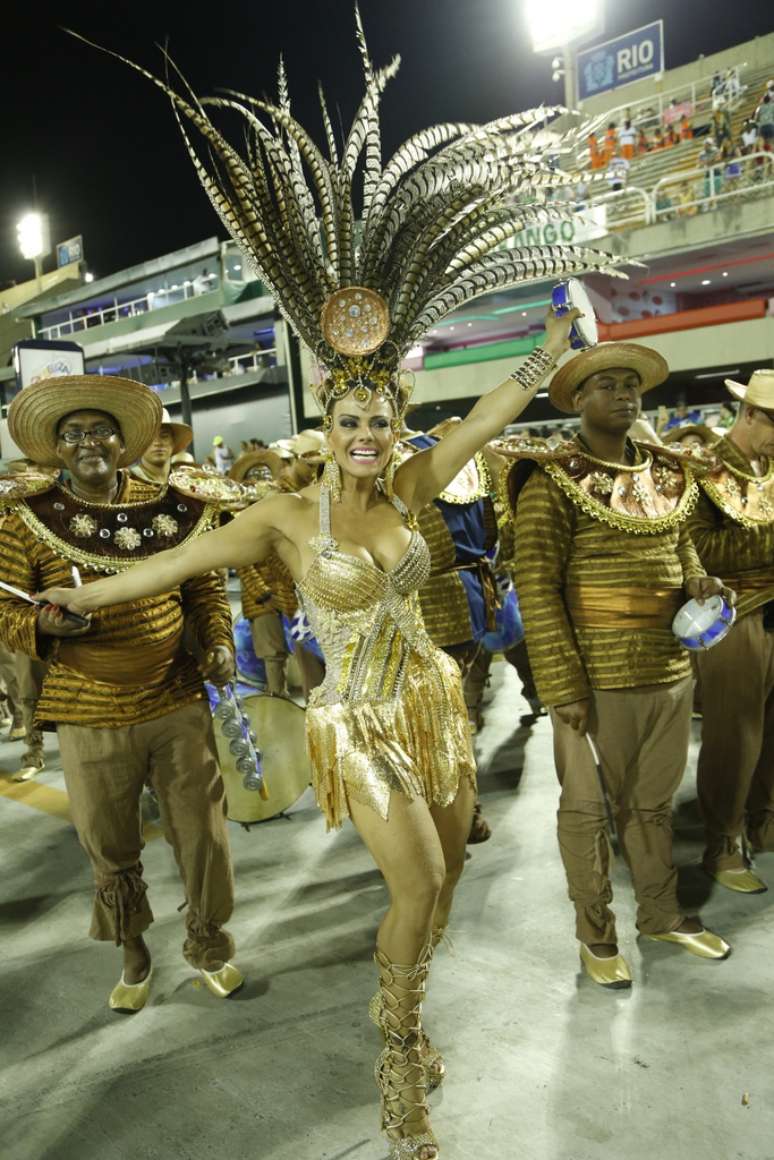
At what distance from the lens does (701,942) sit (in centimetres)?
352

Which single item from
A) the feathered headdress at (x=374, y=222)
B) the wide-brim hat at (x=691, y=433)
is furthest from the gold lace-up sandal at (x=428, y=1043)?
the wide-brim hat at (x=691, y=433)

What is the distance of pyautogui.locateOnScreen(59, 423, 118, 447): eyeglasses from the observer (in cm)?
336

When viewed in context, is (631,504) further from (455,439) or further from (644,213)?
(644,213)

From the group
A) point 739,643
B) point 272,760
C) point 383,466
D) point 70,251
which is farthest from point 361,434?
point 70,251

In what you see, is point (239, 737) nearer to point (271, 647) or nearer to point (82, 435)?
point (82, 435)

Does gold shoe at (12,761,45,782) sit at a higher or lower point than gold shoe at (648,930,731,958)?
lower

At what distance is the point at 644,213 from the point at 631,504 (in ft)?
58.7

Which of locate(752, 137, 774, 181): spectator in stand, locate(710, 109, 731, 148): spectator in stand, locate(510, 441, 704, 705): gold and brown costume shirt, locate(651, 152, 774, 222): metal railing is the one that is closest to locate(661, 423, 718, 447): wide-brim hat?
locate(510, 441, 704, 705): gold and brown costume shirt

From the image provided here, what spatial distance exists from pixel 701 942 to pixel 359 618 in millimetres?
2043

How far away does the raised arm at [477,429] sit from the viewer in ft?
9.14

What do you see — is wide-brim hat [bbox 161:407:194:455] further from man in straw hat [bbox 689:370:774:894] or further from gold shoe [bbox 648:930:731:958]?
gold shoe [bbox 648:930:731:958]

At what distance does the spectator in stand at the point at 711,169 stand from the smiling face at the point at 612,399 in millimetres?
16084

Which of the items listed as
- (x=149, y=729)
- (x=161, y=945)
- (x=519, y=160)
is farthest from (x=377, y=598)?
(x=161, y=945)

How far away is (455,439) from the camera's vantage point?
283 cm
